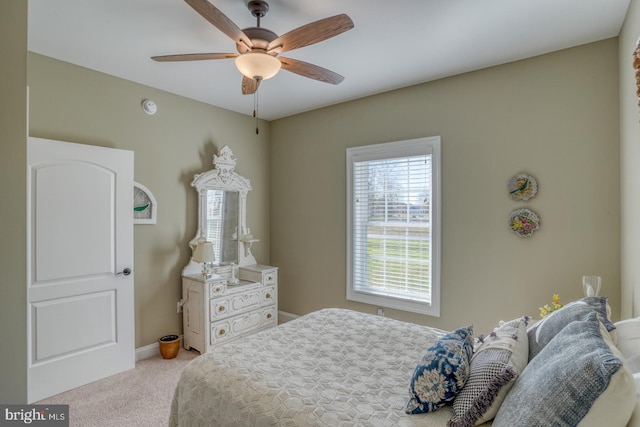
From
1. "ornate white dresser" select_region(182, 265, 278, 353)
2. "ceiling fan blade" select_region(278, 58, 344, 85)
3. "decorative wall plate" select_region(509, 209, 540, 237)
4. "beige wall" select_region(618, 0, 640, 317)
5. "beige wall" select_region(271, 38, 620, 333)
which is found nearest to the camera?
"beige wall" select_region(618, 0, 640, 317)

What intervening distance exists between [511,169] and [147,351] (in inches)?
147

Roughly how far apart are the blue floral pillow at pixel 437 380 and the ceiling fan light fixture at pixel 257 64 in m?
1.74

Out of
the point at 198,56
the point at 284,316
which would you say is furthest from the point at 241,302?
the point at 198,56

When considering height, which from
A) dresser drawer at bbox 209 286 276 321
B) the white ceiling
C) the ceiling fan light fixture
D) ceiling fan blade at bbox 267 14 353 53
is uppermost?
the white ceiling

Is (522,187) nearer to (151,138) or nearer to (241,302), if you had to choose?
(241,302)

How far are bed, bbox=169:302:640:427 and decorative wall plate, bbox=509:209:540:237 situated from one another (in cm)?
120

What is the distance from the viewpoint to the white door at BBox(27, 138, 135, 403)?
2.54 meters

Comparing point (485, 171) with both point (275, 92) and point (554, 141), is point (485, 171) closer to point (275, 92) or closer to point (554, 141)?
point (554, 141)

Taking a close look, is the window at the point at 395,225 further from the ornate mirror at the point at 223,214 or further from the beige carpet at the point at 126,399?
the beige carpet at the point at 126,399

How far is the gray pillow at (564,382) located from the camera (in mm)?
888

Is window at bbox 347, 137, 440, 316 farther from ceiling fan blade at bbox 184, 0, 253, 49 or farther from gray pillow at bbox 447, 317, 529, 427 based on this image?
ceiling fan blade at bbox 184, 0, 253, 49

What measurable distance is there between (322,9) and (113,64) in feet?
6.27
